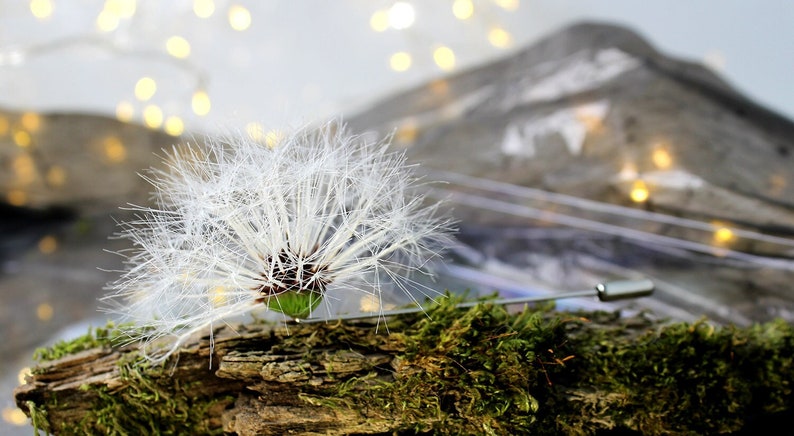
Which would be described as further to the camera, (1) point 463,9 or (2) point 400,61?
(2) point 400,61

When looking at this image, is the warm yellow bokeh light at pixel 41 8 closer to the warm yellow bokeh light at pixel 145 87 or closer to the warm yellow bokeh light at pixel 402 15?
the warm yellow bokeh light at pixel 145 87

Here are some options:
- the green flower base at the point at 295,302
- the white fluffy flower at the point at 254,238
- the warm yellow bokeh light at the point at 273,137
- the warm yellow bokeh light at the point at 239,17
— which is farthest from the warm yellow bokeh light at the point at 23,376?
the warm yellow bokeh light at the point at 239,17

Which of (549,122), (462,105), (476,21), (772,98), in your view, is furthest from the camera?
(476,21)

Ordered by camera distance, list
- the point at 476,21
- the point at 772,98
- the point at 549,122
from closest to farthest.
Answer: the point at 772,98 → the point at 549,122 → the point at 476,21

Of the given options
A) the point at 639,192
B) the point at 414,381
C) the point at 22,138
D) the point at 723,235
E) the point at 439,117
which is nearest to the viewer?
the point at 414,381

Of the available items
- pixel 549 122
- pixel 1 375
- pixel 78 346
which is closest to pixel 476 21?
pixel 549 122

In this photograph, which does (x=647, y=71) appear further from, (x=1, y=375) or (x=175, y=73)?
(x=1, y=375)

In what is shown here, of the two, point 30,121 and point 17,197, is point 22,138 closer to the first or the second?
point 30,121

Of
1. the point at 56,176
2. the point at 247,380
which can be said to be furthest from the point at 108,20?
the point at 247,380
